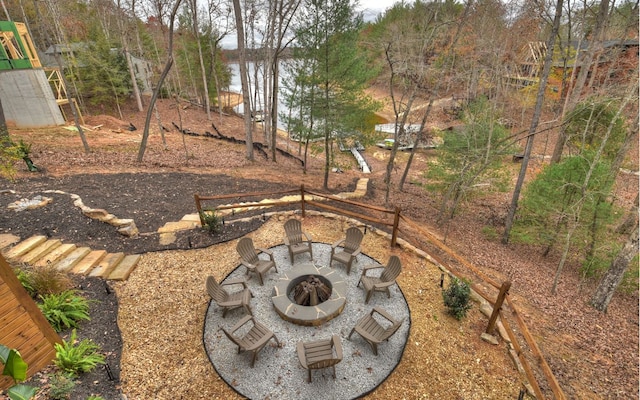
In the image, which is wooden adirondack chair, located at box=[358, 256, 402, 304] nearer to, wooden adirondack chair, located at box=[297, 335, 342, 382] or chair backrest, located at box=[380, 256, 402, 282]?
chair backrest, located at box=[380, 256, 402, 282]

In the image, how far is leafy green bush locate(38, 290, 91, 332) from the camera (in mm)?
4910

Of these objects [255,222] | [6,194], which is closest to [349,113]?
[255,222]

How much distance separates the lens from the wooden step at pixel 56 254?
248 inches

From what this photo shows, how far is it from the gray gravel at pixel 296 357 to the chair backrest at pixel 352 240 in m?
1.18

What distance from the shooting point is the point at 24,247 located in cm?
648

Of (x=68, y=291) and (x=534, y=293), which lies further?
(x=534, y=293)

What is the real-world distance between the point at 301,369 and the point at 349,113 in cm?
1027

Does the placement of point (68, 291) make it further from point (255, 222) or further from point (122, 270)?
point (255, 222)

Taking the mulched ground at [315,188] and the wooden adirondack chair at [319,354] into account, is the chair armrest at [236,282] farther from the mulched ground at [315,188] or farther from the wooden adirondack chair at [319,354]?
the wooden adirondack chair at [319,354]

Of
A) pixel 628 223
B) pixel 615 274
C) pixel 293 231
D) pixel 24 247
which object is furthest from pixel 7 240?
pixel 628 223

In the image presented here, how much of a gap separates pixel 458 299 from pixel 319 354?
3.15 m

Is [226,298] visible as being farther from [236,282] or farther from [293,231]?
[293,231]

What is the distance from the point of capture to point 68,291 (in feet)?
18.0

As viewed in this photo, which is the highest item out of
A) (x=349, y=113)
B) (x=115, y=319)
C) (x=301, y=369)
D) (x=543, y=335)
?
(x=349, y=113)
